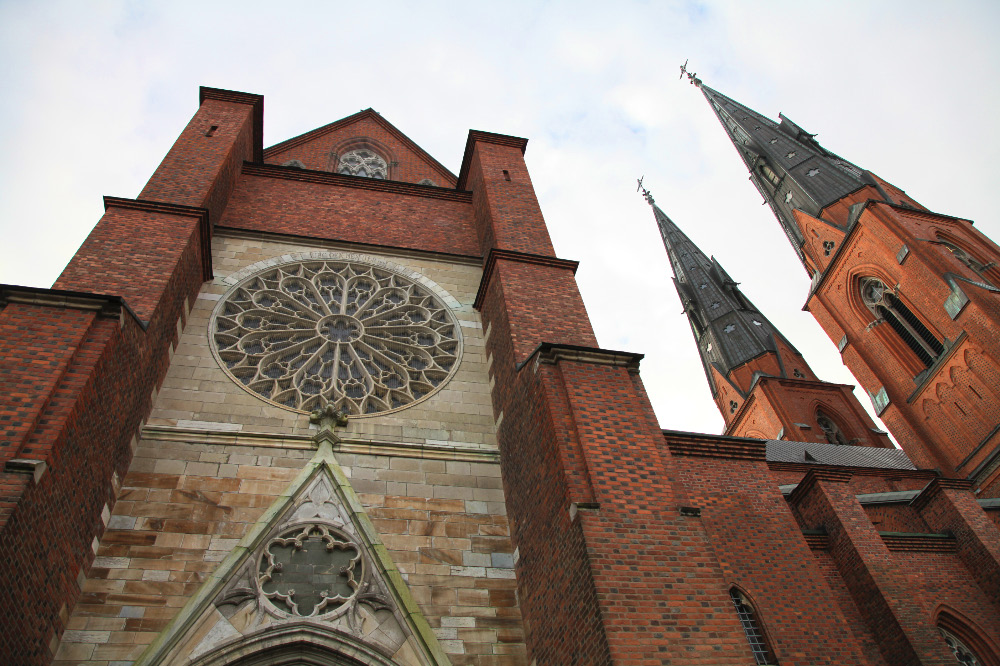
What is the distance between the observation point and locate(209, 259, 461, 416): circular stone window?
807cm

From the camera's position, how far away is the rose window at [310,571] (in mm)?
5633

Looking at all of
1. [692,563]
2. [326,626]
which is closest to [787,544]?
[692,563]

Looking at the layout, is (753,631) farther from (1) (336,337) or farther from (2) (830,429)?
(2) (830,429)

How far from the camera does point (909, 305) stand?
69.9ft

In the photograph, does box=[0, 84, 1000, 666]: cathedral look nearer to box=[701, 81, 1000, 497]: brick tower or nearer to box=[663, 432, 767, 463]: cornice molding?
box=[663, 432, 767, 463]: cornice molding

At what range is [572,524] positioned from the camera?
5730mm

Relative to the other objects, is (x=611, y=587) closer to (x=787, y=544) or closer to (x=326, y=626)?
(x=326, y=626)

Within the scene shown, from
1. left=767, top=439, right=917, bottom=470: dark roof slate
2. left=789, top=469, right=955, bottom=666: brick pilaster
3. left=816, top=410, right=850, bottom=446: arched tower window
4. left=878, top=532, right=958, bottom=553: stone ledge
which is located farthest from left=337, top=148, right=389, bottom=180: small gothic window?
left=816, top=410, right=850, bottom=446: arched tower window

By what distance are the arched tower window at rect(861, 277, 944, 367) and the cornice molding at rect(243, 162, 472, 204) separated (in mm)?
15822

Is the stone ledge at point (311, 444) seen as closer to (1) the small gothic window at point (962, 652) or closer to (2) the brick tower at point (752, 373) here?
(1) the small gothic window at point (962, 652)

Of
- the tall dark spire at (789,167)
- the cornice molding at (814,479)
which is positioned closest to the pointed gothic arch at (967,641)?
the cornice molding at (814,479)

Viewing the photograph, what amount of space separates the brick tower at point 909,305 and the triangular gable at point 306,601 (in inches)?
690

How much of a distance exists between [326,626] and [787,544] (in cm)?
556

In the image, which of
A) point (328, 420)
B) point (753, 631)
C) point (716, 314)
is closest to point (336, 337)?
point (328, 420)
